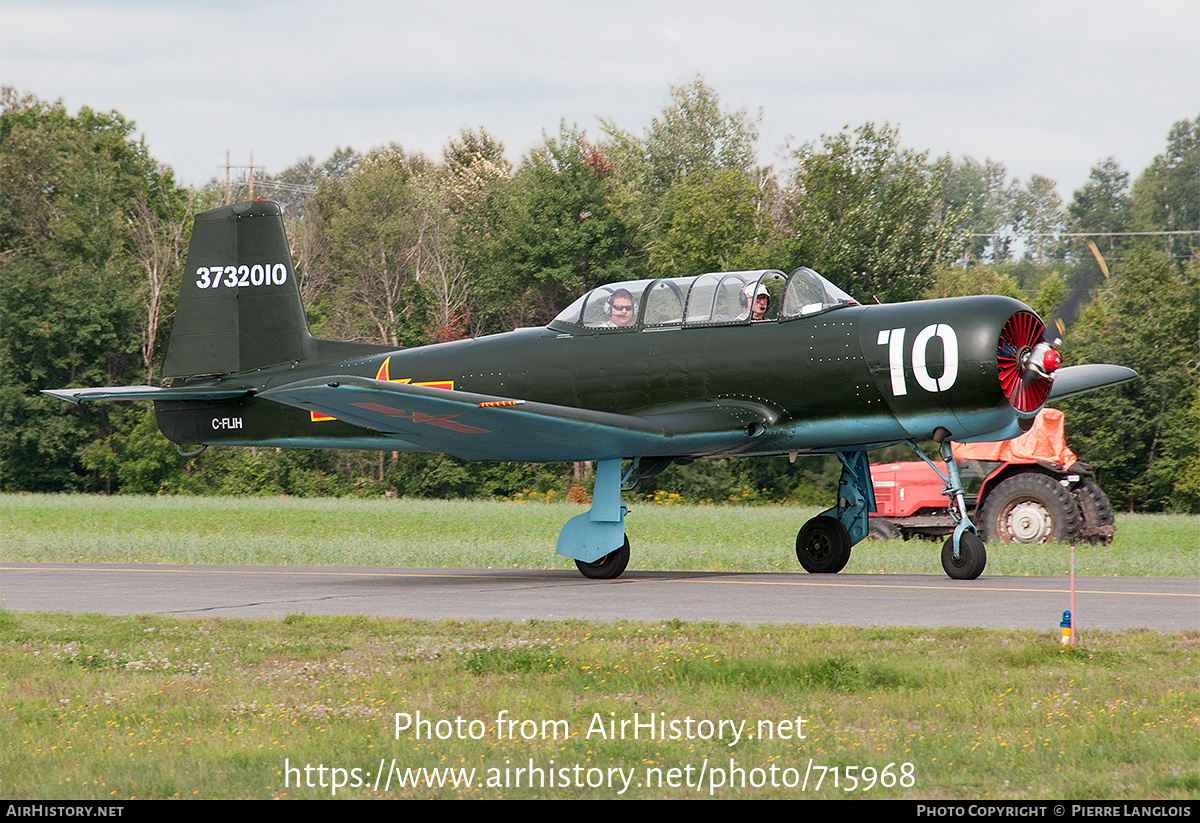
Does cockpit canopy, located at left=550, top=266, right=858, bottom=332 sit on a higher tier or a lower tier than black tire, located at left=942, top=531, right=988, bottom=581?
higher

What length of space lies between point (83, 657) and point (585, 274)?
145 feet

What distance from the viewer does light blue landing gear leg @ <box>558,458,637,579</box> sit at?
1410 centimetres

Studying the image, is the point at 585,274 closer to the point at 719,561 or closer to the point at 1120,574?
the point at 719,561

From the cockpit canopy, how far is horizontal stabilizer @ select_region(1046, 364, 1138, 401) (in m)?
3.18

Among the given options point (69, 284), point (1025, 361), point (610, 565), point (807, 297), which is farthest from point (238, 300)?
point (69, 284)

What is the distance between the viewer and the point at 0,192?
57.3 metres

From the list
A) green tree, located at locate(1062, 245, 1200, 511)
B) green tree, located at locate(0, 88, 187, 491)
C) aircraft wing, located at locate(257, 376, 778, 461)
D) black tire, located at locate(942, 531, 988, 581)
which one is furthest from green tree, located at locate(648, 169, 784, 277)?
black tire, located at locate(942, 531, 988, 581)

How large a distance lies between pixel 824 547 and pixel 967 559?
2234mm

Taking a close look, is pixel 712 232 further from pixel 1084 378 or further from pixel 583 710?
pixel 583 710

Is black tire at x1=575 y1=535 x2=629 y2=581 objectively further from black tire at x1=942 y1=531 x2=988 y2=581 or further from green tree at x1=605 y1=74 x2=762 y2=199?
green tree at x1=605 y1=74 x2=762 y2=199

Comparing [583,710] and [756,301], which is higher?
[756,301]

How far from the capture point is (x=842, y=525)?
1516 centimetres

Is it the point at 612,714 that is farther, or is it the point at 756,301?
the point at 756,301
